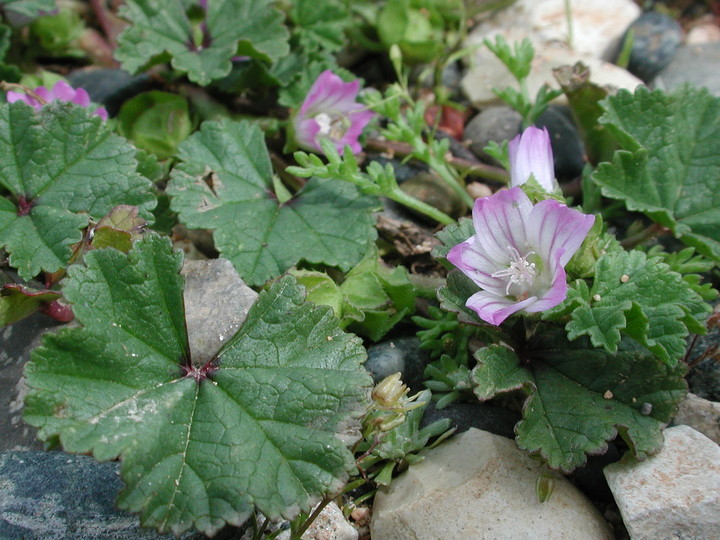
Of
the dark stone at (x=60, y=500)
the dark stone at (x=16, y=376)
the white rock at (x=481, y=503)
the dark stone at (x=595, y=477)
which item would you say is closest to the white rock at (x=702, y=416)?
the dark stone at (x=595, y=477)

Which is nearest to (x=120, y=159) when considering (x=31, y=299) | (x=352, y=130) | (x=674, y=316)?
(x=31, y=299)

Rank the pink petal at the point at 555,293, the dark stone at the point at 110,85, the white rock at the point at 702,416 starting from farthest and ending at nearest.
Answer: the dark stone at the point at 110,85, the white rock at the point at 702,416, the pink petal at the point at 555,293

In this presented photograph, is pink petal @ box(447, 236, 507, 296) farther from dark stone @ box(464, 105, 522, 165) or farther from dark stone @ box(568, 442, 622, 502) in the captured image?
dark stone @ box(464, 105, 522, 165)

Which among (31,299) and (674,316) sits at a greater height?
(674,316)

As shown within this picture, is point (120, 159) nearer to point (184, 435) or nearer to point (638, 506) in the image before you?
point (184, 435)

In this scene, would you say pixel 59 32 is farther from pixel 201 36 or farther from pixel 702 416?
pixel 702 416

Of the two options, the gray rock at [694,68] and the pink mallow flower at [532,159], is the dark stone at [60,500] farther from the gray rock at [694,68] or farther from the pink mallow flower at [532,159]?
the gray rock at [694,68]

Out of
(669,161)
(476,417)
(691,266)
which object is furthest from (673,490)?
(669,161)
